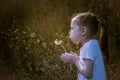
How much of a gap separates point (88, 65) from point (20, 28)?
392 cm

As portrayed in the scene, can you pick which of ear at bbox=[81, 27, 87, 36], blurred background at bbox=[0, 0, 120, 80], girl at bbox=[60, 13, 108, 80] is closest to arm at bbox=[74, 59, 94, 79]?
girl at bbox=[60, 13, 108, 80]

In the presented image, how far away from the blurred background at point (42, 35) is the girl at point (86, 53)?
128 inches

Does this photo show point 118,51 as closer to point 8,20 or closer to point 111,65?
point 111,65

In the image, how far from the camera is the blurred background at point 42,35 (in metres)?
7.39

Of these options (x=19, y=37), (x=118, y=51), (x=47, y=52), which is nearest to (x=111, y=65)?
(x=118, y=51)

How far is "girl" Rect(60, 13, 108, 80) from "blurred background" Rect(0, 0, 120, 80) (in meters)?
3.25

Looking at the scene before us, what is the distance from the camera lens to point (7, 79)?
7.50m

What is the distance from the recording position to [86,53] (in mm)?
3980

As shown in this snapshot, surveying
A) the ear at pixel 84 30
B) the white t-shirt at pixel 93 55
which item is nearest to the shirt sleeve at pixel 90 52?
the white t-shirt at pixel 93 55

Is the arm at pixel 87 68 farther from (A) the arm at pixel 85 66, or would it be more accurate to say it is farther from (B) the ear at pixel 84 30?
(B) the ear at pixel 84 30

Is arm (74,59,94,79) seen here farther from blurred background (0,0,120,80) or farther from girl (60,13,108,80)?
blurred background (0,0,120,80)

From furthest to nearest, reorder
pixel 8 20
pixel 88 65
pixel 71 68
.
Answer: pixel 8 20 → pixel 71 68 → pixel 88 65

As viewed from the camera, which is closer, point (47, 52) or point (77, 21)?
point (77, 21)

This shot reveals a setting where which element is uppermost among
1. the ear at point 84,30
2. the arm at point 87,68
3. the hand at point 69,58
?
the ear at point 84,30
